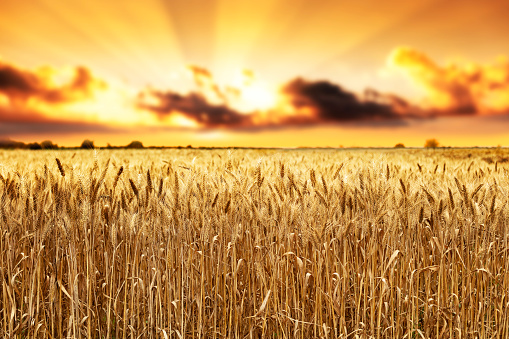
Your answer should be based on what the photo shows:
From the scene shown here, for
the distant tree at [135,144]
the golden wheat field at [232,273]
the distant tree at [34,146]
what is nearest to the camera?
the golden wheat field at [232,273]

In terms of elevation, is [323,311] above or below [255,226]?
below

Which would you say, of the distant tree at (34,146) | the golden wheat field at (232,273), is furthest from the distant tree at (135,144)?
the golden wheat field at (232,273)

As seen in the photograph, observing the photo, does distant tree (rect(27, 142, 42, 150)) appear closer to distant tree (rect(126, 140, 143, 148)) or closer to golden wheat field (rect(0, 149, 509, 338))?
distant tree (rect(126, 140, 143, 148))

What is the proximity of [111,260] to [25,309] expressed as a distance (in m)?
0.69

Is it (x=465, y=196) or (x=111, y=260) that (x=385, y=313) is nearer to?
(x=465, y=196)

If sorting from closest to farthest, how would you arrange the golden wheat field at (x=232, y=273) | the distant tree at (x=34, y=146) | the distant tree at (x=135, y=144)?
the golden wheat field at (x=232, y=273) < the distant tree at (x=34, y=146) < the distant tree at (x=135, y=144)

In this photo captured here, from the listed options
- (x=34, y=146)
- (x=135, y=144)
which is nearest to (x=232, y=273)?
(x=34, y=146)

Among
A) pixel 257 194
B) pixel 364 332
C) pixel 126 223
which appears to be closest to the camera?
pixel 364 332

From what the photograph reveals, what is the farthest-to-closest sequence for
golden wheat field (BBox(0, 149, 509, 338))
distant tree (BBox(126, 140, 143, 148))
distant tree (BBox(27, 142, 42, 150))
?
distant tree (BBox(126, 140, 143, 148)) < distant tree (BBox(27, 142, 42, 150)) < golden wheat field (BBox(0, 149, 509, 338))

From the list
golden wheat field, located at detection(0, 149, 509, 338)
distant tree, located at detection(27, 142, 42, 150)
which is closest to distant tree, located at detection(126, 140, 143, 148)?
distant tree, located at detection(27, 142, 42, 150)

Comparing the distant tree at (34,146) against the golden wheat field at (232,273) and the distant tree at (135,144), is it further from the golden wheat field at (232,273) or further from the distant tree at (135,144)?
the golden wheat field at (232,273)

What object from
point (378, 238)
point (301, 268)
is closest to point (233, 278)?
point (301, 268)

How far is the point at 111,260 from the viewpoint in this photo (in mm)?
2904

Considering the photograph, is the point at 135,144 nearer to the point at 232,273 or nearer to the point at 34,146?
the point at 34,146
